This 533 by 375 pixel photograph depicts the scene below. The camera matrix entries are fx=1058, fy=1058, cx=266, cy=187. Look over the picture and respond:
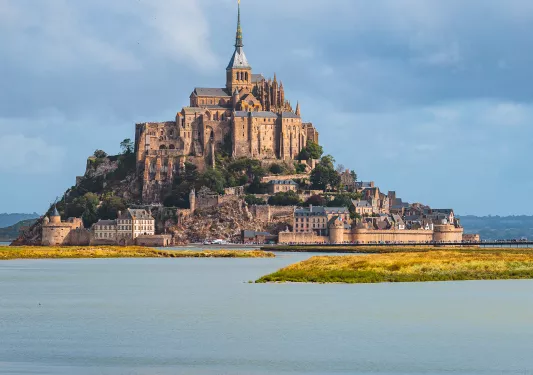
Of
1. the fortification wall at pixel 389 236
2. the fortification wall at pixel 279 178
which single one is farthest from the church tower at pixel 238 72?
the fortification wall at pixel 389 236

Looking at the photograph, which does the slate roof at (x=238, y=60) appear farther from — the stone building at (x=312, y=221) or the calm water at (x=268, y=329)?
the calm water at (x=268, y=329)

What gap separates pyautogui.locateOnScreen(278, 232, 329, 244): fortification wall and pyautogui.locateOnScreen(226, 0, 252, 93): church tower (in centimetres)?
2766

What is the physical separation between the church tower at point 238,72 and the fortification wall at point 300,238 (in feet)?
90.7

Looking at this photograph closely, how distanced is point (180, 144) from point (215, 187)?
31.2 ft

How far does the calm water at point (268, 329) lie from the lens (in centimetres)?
2822

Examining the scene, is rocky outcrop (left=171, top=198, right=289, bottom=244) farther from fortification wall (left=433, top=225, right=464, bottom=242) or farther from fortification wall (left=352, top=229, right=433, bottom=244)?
fortification wall (left=433, top=225, right=464, bottom=242)

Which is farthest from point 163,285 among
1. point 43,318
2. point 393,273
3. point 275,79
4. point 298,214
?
point 275,79

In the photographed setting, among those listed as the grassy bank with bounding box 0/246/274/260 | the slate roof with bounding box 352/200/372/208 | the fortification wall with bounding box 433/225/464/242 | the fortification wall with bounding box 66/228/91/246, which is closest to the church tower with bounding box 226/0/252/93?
the slate roof with bounding box 352/200/372/208

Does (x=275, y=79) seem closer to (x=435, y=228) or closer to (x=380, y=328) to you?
(x=435, y=228)

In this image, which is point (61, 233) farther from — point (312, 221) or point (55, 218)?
point (312, 221)

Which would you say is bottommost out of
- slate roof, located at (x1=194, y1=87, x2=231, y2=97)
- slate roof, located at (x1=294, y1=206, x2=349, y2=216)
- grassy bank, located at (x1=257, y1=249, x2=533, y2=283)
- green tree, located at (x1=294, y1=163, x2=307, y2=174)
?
grassy bank, located at (x1=257, y1=249, x2=533, y2=283)

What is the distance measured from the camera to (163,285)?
57469 millimetres

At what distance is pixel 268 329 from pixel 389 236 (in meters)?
96.3

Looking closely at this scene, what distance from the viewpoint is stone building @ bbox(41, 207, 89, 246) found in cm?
12581
